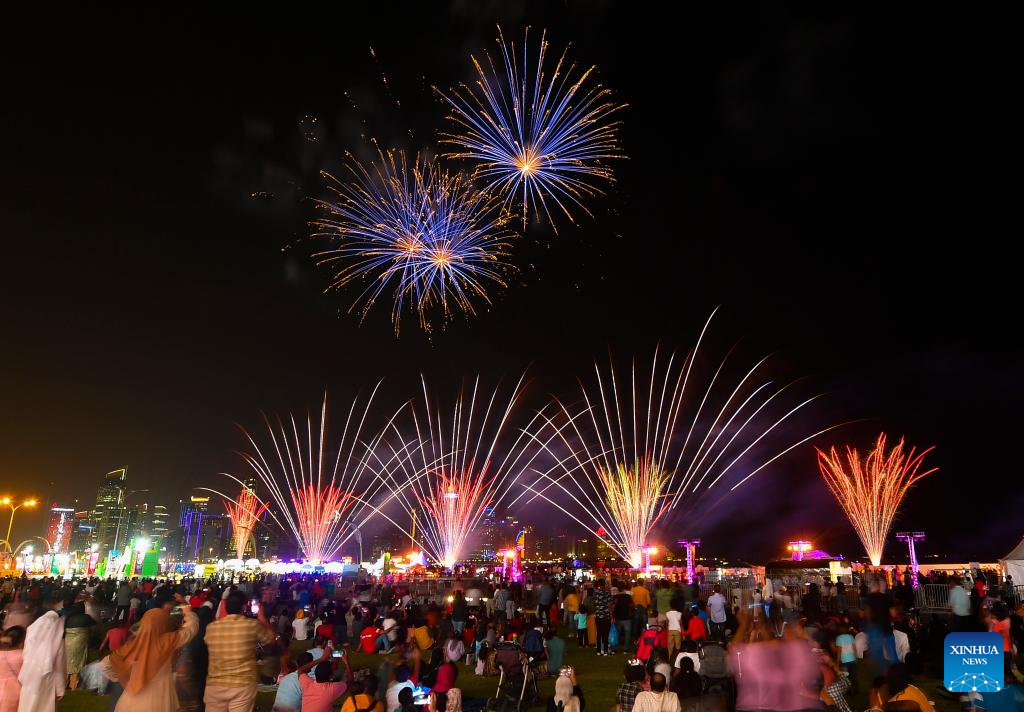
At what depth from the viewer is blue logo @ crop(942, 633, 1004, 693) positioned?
6836 millimetres

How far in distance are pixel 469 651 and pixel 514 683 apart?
5.60 m

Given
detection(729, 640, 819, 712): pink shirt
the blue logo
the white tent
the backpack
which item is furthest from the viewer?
the white tent

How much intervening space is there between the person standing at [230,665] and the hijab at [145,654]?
2.43ft

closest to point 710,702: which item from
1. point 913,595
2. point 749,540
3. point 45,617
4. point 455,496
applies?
point 45,617

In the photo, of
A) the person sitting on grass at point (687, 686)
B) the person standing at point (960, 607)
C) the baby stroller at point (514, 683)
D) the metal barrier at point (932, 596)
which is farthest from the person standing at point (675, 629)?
the metal barrier at point (932, 596)

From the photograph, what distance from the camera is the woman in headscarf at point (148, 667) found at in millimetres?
6172

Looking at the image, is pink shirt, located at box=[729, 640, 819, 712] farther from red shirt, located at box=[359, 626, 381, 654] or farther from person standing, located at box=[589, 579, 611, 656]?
red shirt, located at box=[359, 626, 381, 654]

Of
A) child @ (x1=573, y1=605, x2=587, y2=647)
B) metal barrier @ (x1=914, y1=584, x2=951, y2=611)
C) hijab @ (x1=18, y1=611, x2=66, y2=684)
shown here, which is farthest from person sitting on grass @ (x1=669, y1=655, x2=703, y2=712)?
metal barrier @ (x1=914, y1=584, x2=951, y2=611)

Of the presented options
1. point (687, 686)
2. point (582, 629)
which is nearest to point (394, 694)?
point (687, 686)

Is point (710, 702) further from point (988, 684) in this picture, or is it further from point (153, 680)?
point (153, 680)

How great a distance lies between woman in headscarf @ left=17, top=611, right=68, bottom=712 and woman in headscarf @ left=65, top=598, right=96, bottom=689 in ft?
21.2

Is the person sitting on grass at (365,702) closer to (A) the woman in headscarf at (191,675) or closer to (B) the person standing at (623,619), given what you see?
(A) the woman in headscarf at (191,675)

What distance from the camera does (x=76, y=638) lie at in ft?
43.3

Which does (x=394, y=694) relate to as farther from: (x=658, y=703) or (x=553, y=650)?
(x=553, y=650)
